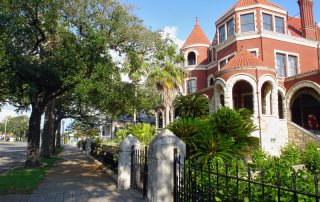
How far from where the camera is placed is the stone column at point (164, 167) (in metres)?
6.07

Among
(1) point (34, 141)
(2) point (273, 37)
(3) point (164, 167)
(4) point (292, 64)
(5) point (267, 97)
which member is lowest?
(3) point (164, 167)

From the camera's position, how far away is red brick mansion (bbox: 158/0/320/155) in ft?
66.7

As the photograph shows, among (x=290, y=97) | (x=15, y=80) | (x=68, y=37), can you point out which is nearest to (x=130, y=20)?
(x=68, y=37)

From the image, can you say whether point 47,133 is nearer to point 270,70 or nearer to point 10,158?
point 10,158

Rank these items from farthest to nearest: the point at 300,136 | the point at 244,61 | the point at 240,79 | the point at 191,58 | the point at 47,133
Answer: the point at 191,58, the point at 47,133, the point at 244,61, the point at 240,79, the point at 300,136

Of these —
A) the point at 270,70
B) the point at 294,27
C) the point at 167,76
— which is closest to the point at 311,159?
the point at 270,70

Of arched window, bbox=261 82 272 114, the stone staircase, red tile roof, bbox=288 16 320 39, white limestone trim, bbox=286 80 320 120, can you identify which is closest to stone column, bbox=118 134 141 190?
the stone staircase

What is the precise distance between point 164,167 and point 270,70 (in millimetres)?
17080

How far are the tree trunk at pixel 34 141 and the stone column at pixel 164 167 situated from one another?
473 inches

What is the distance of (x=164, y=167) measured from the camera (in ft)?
20.1

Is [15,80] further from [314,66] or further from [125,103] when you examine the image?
[314,66]

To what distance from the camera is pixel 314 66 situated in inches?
1083

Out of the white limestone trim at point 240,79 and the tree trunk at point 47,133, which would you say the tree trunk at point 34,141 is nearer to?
the tree trunk at point 47,133

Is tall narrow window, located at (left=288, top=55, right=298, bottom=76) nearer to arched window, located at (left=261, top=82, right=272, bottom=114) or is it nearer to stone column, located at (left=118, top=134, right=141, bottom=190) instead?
arched window, located at (left=261, top=82, right=272, bottom=114)
